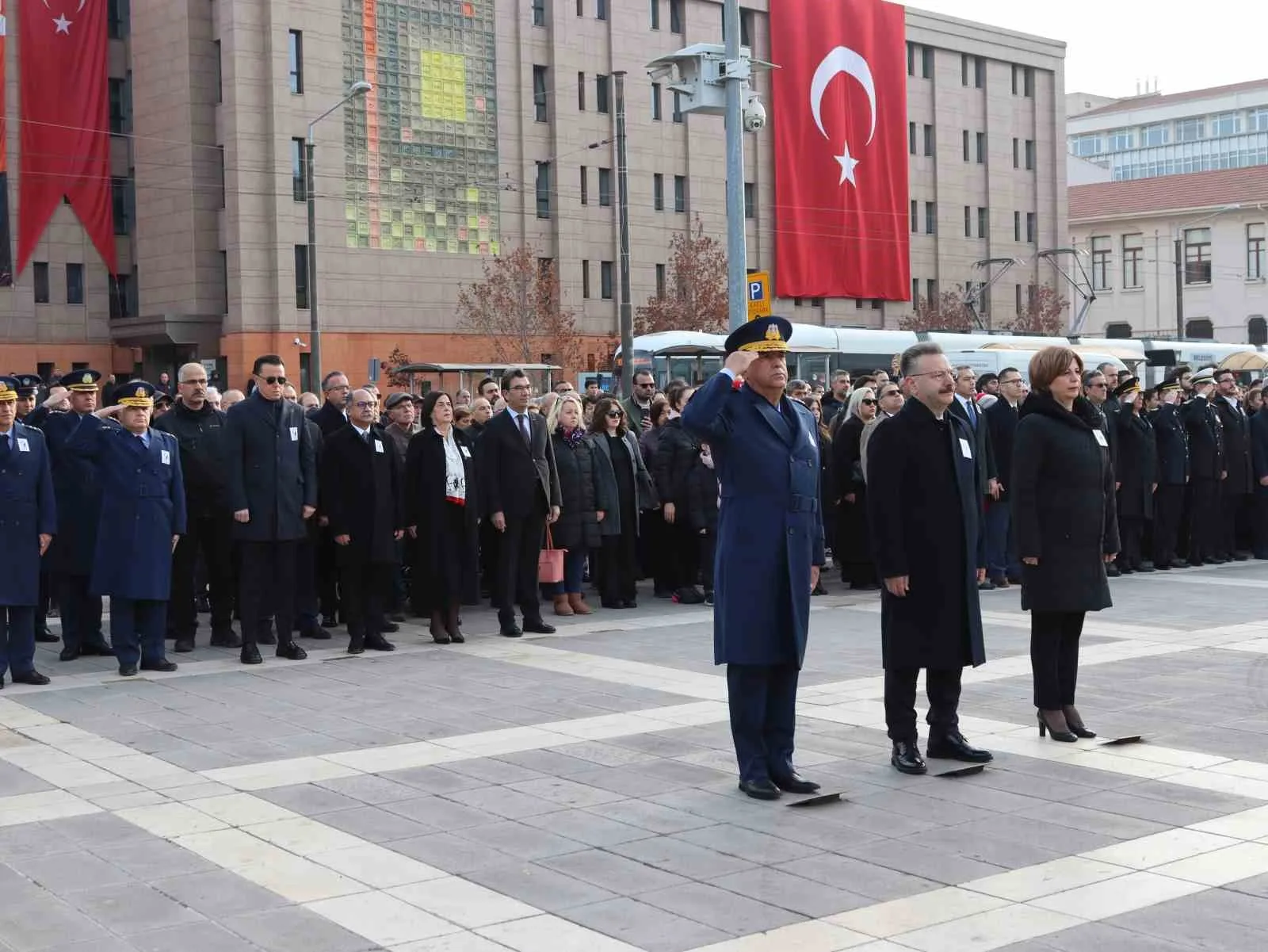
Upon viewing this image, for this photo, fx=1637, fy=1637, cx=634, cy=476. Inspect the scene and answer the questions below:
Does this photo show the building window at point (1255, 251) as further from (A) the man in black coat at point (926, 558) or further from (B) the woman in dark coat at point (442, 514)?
(A) the man in black coat at point (926, 558)

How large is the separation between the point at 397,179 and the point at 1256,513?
36.5 meters

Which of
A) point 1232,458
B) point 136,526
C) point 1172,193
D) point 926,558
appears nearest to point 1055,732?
point 926,558

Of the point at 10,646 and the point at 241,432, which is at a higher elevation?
the point at 241,432

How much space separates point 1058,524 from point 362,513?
585 centimetres

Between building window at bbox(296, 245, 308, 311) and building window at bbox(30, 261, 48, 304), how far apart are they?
821 cm

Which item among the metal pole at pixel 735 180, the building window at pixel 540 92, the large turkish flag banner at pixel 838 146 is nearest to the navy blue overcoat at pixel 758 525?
the metal pole at pixel 735 180

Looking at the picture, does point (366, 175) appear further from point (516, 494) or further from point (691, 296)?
point (516, 494)

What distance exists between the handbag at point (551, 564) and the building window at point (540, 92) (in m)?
43.4

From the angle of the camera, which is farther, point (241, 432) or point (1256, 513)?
point (1256, 513)

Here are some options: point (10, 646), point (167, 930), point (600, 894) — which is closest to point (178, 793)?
point (167, 930)

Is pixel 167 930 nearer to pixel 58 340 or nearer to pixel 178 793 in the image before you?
pixel 178 793

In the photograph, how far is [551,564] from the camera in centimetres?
1455

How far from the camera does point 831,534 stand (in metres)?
16.9

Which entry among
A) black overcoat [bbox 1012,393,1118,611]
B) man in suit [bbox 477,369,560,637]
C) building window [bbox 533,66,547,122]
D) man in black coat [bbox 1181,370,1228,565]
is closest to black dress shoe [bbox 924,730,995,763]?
black overcoat [bbox 1012,393,1118,611]
